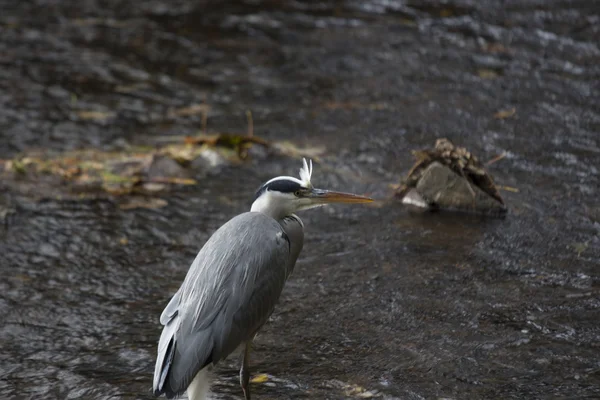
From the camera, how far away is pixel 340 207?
7812 mm

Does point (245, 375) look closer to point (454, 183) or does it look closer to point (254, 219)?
point (254, 219)

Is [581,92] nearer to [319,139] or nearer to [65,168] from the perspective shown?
Answer: [319,139]

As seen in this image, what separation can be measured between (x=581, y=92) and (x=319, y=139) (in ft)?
9.24

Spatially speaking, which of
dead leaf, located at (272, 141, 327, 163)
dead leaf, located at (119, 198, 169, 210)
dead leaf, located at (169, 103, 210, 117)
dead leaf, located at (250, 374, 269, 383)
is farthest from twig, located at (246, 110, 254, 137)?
dead leaf, located at (250, 374, 269, 383)

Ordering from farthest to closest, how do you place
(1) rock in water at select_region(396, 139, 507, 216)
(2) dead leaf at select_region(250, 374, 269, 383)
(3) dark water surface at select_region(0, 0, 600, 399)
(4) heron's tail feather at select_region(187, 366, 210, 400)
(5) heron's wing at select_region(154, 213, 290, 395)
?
(1) rock in water at select_region(396, 139, 507, 216)
(3) dark water surface at select_region(0, 0, 600, 399)
(2) dead leaf at select_region(250, 374, 269, 383)
(4) heron's tail feather at select_region(187, 366, 210, 400)
(5) heron's wing at select_region(154, 213, 290, 395)

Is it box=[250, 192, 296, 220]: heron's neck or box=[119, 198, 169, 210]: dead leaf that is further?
box=[119, 198, 169, 210]: dead leaf

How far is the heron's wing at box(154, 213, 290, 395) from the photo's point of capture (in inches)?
181

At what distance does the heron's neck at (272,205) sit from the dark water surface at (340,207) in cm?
85

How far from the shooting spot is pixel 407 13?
12.3 metres

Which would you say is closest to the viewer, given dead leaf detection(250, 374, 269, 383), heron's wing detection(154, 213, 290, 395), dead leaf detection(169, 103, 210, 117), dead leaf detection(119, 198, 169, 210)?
heron's wing detection(154, 213, 290, 395)

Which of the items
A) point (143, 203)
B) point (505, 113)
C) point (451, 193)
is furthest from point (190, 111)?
point (451, 193)

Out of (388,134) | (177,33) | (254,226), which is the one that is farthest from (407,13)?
(254,226)

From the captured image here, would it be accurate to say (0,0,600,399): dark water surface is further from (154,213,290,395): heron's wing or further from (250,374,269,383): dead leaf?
(154,213,290,395): heron's wing

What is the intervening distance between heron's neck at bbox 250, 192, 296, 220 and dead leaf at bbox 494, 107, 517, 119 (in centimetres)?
414
